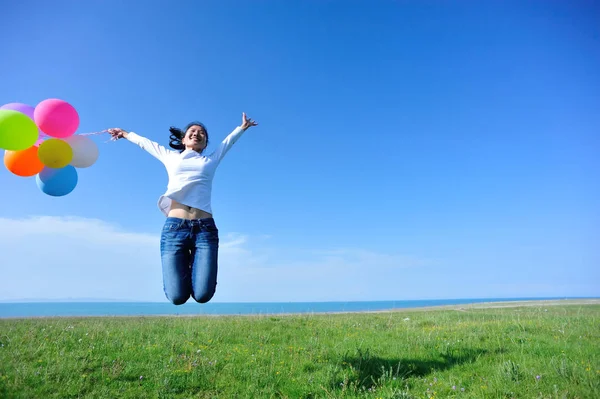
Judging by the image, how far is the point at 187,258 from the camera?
245 inches

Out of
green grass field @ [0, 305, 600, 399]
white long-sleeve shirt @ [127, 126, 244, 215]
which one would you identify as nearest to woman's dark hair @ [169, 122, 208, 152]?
white long-sleeve shirt @ [127, 126, 244, 215]

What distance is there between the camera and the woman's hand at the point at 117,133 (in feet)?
22.5

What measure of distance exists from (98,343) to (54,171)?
149 inches

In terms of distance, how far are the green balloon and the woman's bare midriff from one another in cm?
284

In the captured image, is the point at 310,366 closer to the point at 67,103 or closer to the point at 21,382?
the point at 21,382

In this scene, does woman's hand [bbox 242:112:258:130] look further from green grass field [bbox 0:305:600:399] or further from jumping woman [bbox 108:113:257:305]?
green grass field [bbox 0:305:600:399]

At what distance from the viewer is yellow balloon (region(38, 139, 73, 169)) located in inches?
259

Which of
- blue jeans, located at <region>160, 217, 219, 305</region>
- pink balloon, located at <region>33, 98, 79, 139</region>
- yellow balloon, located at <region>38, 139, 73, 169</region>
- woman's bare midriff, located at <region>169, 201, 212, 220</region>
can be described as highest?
pink balloon, located at <region>33, 98, 79, 139</region>

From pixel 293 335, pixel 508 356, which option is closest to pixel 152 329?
pixel 293 335

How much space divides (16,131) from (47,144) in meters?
0.47

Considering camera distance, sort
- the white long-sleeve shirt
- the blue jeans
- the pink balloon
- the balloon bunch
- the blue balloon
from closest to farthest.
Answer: the blue jeans, the white long-sleeve shirt, the balloon bunch, the pink balloon, the blue balloon

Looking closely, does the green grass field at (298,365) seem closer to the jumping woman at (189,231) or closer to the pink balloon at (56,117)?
the jumping woman at (189,231)

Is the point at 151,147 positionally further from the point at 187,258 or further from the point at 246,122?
the point at 187,258

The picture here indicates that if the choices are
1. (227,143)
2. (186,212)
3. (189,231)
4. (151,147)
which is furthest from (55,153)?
(227,143)
